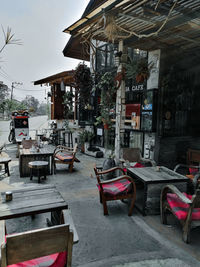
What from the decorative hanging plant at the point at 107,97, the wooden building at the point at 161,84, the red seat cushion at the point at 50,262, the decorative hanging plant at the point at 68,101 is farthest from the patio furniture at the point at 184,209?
the decorative hanging plant at the point at 68,101

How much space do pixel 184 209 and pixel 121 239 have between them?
3.50ft

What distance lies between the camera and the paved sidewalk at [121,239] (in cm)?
243

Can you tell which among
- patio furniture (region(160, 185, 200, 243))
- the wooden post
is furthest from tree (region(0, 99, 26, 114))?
patio furniture (region(160, 185, 200, 243))

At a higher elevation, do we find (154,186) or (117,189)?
(154,186)

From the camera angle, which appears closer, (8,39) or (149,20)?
(8,39)

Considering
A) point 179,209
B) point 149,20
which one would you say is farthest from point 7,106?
point 179,209

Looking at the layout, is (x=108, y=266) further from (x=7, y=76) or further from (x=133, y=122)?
(x=7, y=76)

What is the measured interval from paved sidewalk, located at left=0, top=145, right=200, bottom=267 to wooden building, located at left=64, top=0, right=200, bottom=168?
2101mm

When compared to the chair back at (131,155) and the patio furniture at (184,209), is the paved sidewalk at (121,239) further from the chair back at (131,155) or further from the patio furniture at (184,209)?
the chair back at (131,155)

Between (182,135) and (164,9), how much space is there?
4255mm

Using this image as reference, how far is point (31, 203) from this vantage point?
241cm

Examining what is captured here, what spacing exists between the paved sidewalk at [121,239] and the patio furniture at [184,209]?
0.68 ft

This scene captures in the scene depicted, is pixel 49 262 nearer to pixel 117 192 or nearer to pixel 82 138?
pixel 117 192

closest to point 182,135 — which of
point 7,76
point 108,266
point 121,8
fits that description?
point 121,8
